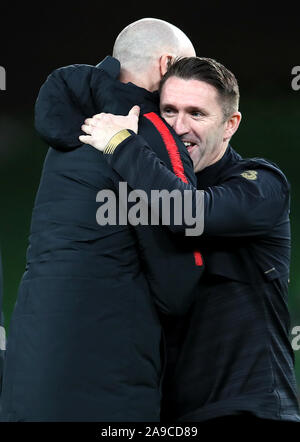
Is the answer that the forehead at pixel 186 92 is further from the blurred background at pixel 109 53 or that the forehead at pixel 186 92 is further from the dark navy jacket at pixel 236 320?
the blurred background at pixel 109 53

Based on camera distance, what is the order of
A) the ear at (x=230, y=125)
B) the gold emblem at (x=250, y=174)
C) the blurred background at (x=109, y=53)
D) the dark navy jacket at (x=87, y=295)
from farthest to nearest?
the blurred background at (x=109, y=53)
the ear at (x=230, y=125)
the gold emblem at (x=250, y=174)
the dark navy jacket at (x=87, y=295)

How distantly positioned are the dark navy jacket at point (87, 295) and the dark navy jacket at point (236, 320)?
0.08m

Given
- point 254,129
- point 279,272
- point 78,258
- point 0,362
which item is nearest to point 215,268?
point 279,272

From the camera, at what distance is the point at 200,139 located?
61.2 inches

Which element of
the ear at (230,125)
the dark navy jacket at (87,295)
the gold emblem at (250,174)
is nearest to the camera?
the dark navy jacket at (87,295)

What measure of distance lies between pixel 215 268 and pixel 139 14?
137 inches

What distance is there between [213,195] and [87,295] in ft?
0.99

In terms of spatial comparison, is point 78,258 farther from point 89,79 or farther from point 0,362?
point 0,362

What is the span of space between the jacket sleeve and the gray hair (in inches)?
10.0

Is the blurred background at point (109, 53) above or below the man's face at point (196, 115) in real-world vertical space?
above

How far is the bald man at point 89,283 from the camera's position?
1.32m

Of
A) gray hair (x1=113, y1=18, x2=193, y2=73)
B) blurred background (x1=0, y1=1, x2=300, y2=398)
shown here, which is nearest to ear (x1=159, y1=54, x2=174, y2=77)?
gray hair (x1=113, y1=18, x2=193, y2=73)

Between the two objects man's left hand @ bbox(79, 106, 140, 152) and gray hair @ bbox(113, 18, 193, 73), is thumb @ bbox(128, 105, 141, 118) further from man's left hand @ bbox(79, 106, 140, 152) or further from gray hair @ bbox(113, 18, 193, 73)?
gray hair @ bbox(113, 18, 193, 73)

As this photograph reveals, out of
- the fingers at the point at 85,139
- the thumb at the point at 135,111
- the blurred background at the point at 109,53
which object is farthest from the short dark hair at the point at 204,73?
the blurred background at the point at 109,53
